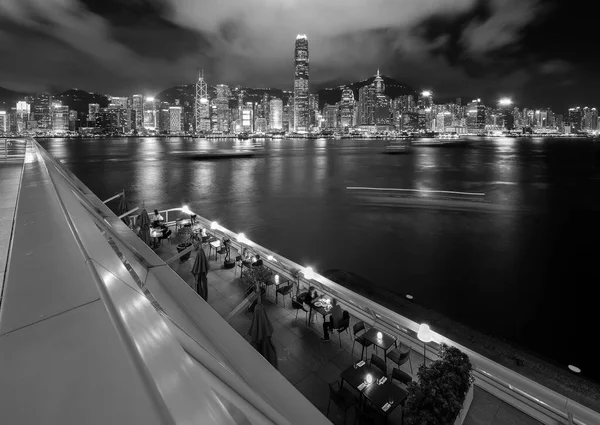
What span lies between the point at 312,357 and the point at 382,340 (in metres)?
1.75

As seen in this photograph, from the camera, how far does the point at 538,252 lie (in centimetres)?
2119

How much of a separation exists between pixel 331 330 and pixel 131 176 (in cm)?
5390

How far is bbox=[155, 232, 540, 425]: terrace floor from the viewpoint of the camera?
6.23 meters

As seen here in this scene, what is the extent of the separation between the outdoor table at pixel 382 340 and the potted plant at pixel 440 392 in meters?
2.05

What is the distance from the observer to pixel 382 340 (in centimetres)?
769

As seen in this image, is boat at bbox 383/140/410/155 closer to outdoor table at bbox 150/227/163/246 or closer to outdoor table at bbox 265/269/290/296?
outdoor table at bbox 150/227/163/246

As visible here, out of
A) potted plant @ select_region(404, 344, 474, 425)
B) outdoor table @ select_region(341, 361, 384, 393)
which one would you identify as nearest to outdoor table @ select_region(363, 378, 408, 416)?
outdoor table @ select_region(341, 361, 384, 393)

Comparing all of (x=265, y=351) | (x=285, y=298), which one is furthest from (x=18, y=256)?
(x=285, y=298)

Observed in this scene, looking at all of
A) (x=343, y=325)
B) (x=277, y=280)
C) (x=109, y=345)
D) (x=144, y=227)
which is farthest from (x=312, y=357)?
(x=144, y=227)

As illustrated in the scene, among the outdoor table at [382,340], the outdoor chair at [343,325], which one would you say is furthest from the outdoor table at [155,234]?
the outdoor table at [382,340]

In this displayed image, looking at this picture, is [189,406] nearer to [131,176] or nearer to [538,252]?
[538,252]

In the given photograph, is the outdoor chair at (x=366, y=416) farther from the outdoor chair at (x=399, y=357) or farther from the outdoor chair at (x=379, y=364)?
the outdoor chair at (x=399, y=357)

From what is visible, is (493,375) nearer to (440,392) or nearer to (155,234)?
(440,392)

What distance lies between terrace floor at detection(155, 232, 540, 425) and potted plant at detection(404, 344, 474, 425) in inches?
49.2
